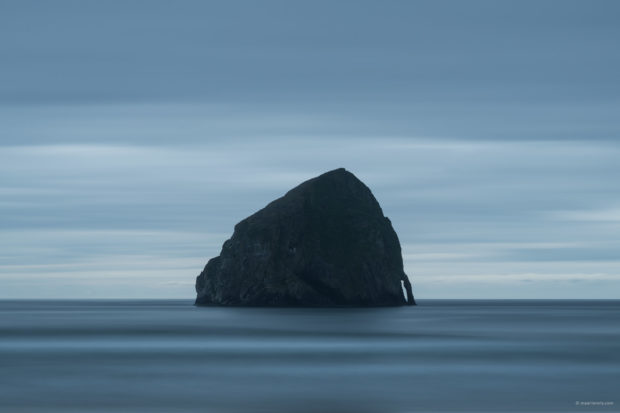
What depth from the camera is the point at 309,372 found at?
5766 cm

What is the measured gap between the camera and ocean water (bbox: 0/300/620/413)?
42469 millimetres

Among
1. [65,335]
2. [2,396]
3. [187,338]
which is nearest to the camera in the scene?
[2,396]

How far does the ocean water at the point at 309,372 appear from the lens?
139 feet

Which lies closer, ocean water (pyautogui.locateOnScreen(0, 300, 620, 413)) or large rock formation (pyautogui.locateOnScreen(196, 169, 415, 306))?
ocean water (pyautogui.locateOnScreen(0, 300, 620, 413))

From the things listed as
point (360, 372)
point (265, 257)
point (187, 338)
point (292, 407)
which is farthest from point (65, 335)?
point (265, 257)

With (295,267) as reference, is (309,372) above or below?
below

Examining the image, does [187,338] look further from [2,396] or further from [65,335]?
[2,396]

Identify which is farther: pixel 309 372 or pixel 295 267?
pixel 295 267

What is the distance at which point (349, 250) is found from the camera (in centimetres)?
19825

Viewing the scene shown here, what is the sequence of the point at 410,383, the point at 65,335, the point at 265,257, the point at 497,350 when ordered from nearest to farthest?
the point at 410,383 < the point at 497,350 < the point at 65,335 < the point at 265,257

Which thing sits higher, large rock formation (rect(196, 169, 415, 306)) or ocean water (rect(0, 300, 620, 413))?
large rock formation (rect(196, 169, 415, 306))

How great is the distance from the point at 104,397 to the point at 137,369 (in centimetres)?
1334

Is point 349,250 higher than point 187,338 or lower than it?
higher

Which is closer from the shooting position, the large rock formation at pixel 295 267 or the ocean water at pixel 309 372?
the ocean water at pixel 309 372
